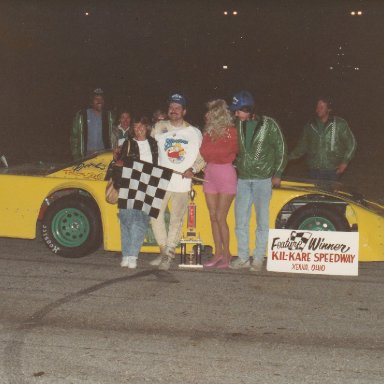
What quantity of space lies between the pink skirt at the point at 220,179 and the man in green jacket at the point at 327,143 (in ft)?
5.33

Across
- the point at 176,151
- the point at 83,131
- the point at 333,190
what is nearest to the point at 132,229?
the point at 176,151

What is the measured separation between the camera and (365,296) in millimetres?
6883

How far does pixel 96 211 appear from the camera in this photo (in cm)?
→ 826

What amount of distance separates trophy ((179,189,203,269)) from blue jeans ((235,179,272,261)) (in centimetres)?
43

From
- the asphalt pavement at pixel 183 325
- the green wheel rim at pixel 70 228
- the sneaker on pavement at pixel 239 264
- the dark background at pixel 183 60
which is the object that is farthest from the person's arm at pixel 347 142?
the dark background at pixel 183 60

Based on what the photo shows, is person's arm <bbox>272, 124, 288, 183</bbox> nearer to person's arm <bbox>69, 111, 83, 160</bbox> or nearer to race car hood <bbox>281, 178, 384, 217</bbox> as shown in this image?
race car hood <bbox>281, 178, 384, 217</bbox>

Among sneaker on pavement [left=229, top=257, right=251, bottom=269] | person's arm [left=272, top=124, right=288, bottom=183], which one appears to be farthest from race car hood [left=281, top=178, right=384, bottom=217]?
sneaker on pavement [left=229, top=257, right=251, bottom=269]

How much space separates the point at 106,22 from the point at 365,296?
187ft

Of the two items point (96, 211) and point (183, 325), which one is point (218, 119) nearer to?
point (96, 211)

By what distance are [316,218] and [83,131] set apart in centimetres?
342

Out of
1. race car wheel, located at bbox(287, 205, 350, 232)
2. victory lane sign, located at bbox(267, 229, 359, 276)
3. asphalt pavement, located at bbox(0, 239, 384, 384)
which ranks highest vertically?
race car wheel, located at bbox(287, 205, 350, 232)

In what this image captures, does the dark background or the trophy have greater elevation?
the dark background

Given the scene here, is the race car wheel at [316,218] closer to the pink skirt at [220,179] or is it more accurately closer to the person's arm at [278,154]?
the person's arm at [278,154]

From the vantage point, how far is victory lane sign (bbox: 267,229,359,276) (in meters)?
7.71
